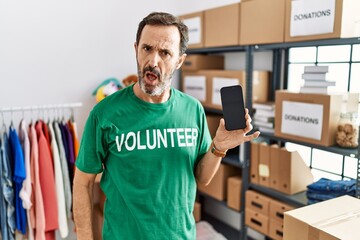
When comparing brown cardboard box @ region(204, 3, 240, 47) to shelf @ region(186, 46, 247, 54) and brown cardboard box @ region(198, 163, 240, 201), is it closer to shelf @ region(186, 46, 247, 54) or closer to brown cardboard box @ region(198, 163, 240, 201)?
shelf @ region(186, 46, 247, 54)

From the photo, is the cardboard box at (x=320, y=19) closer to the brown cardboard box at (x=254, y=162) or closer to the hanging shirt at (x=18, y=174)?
the brown cardboard box at (x=254, y=162)

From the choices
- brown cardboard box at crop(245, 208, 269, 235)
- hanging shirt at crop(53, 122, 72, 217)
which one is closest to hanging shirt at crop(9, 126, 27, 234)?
hanging shirt at crop(53, 122, 72, 217)

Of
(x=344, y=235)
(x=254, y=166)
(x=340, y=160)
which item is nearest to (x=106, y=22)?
(x=254, y=166)

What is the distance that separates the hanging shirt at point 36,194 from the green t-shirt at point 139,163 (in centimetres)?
113

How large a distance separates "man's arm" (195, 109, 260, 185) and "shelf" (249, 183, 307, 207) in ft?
3.42

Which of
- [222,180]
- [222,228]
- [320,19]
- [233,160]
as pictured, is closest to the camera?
[320,19]

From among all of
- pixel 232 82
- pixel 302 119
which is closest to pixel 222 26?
pixel 232 82

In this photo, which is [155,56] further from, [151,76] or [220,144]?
[220,144]

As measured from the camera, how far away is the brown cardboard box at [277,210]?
2258 mm

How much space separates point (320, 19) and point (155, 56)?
3.86 ft

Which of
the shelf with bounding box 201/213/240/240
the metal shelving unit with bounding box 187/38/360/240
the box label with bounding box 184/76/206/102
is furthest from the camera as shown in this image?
the shelf with bounding box 201/213/240/240

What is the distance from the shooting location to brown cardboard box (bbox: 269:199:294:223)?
7.41 ft

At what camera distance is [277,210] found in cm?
230

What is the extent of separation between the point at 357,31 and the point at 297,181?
1.05m
